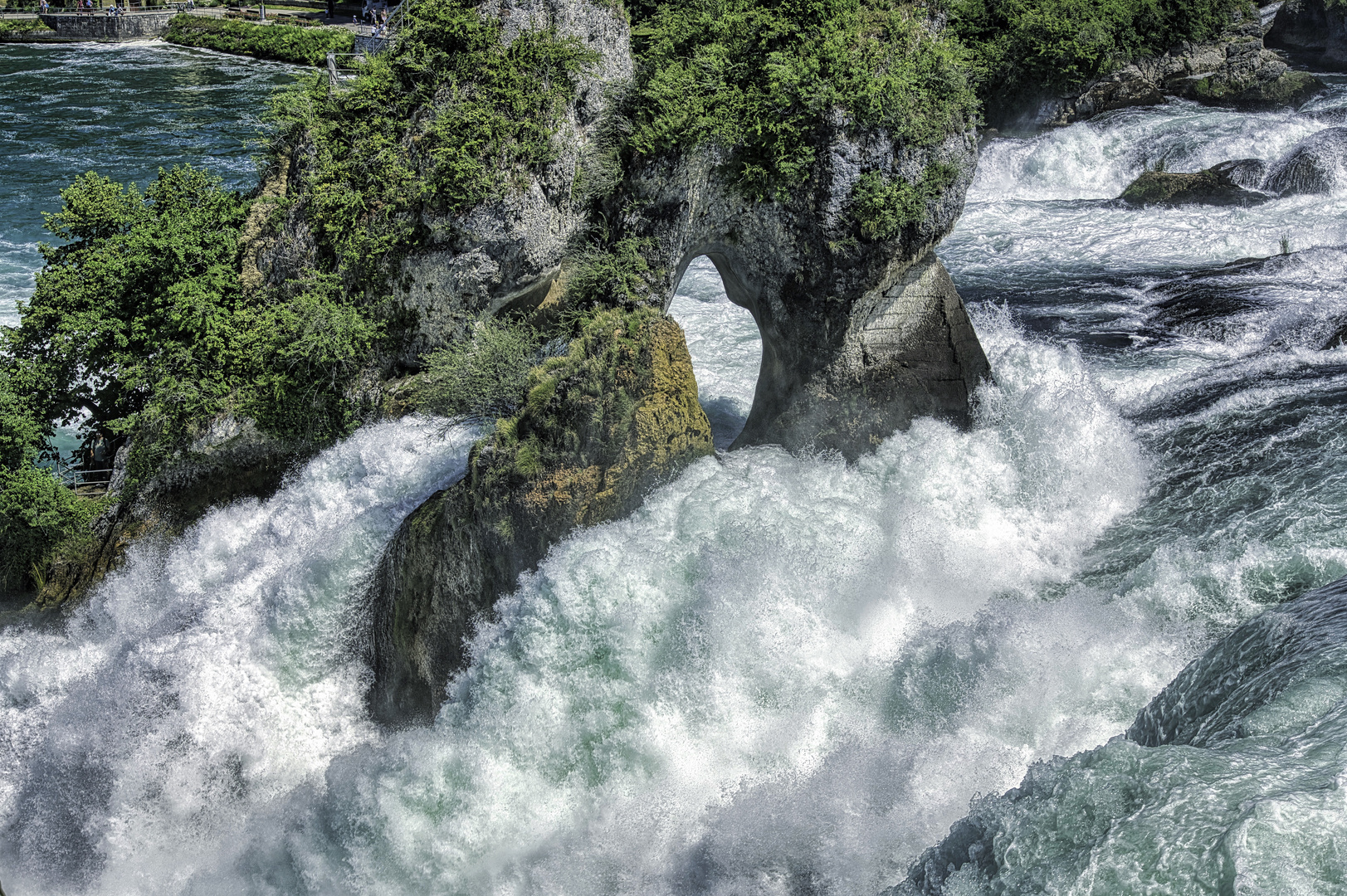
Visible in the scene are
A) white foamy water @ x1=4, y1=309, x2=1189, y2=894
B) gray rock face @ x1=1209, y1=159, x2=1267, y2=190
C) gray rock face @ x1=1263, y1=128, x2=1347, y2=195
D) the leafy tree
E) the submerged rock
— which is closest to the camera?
white foamy water @ x1=4, y1=309, x2=1189, y2=894

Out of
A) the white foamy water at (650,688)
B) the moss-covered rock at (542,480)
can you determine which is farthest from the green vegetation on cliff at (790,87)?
the white foamy water at (650,688)

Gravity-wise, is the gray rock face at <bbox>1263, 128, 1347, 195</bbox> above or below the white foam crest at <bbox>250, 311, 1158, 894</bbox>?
above

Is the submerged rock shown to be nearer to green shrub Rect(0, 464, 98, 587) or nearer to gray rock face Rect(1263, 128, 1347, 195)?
gray rock face Rect(1263, 128, 1347, 195)

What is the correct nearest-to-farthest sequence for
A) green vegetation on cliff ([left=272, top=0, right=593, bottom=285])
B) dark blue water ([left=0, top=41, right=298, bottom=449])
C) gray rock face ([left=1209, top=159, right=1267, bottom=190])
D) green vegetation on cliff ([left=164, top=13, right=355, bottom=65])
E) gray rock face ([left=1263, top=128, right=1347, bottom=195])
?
green vegetation on cliff ([left=272, top=0, right=593, bottom=285])
gray rock face ([left=1263, top=128, right=1347, bottom=195])
gray rock face ([left=1209, top=159, right=1267, bottom=190])
dark blue water ([left=0, top=41, right=298, bottom=449])
green vegetation on cliff ([left=164, top=13, right=355, bottom=65])

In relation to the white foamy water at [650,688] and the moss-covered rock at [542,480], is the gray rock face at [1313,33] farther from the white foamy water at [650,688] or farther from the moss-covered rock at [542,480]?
the moss-covered rock at [542,480]

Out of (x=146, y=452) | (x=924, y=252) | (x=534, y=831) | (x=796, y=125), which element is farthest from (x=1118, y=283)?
(x=146, y=452)

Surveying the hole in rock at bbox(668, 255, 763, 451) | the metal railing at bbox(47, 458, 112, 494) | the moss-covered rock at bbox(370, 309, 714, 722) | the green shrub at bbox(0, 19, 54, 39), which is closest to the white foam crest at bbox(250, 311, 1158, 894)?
the moss-covered rock at bbox(370, 309, 714, 722)
